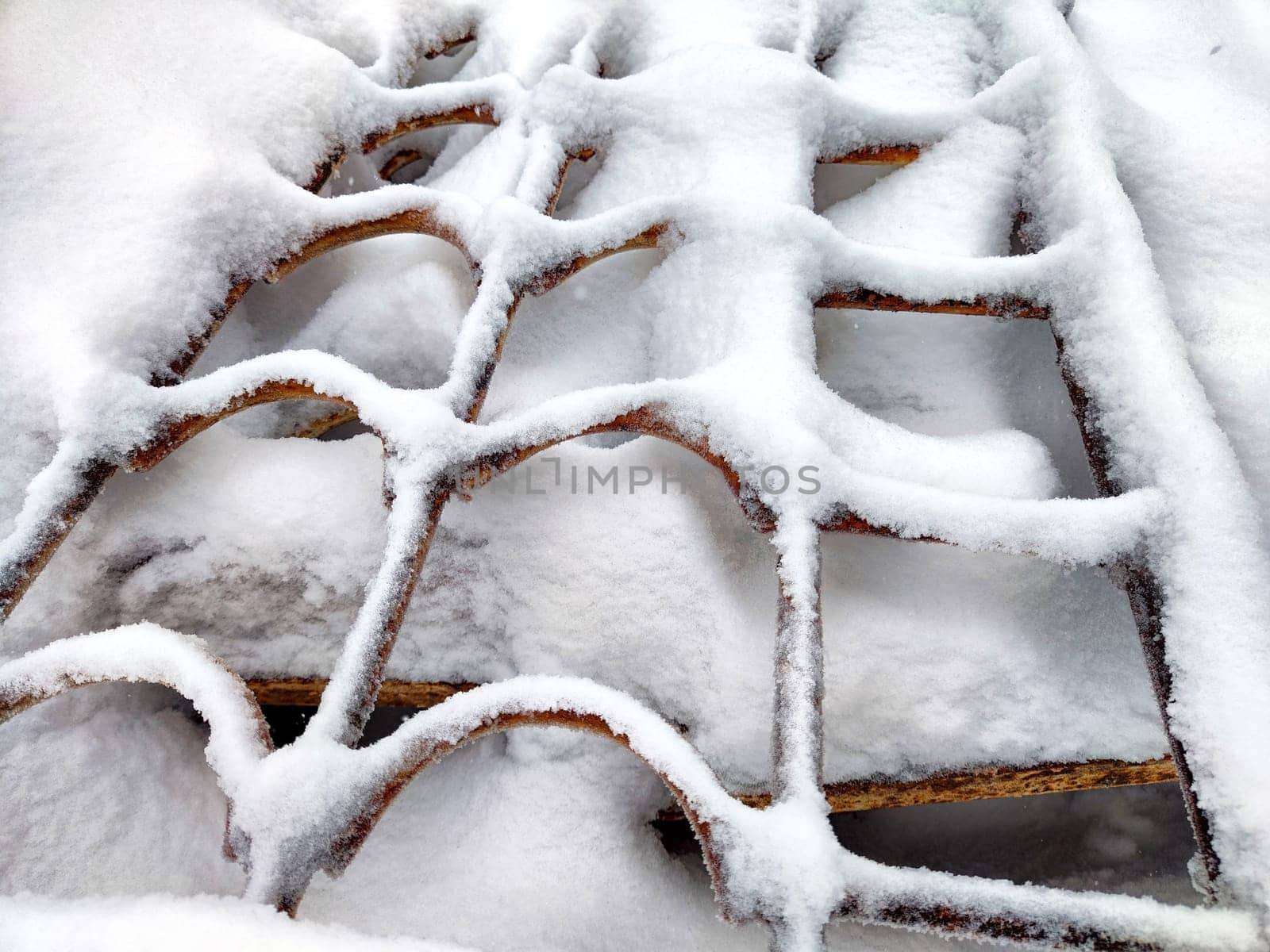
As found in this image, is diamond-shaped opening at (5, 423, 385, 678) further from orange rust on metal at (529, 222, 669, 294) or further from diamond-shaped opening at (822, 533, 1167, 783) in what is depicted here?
diamond-shaped opening at (822, 533, 1167, 783)

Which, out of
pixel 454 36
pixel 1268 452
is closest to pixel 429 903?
pixel 1268 452

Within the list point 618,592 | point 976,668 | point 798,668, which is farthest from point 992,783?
point 618,592

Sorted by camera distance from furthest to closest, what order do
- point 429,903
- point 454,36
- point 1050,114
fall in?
point 454,36, point 1050,114, point 429,903

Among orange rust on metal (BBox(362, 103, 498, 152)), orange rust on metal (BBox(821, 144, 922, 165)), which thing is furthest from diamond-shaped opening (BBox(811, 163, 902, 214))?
orange rust on metal (BBox(362, 103, 498, 152))

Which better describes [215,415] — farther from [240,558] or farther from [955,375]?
[955,375]

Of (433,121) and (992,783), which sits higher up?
(433,121)

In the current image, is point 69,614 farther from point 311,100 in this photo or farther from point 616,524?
point 311,100

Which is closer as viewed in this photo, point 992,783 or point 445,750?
A: point 445,750
